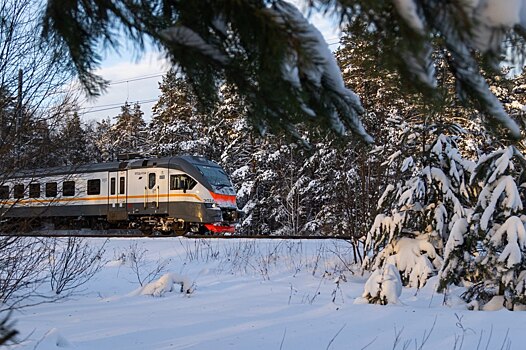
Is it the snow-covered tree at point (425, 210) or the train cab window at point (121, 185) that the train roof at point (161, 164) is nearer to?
the train cab window at point (121, 185)

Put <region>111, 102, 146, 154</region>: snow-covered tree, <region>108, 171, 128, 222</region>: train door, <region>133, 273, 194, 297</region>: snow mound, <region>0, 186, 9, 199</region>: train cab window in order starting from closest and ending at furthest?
<region>0, 186, 9, 199</region>: train cab window → <region>133, 273, 194, 297</region>: snow mound → <region>108, 171, 128, 222</region>: train door → <region>111, 102, 146, 154</region>: snow-covered tree

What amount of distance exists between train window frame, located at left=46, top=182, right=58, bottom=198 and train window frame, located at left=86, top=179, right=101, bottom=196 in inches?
550

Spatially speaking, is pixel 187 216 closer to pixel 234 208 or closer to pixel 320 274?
pixel 234 208

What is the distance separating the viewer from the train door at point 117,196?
63.9ft

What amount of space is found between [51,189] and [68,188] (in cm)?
83

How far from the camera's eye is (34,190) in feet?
21.2

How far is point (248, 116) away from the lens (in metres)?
2.06

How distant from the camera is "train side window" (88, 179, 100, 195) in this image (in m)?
20.2

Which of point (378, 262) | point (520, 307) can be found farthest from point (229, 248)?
point (520, 307)

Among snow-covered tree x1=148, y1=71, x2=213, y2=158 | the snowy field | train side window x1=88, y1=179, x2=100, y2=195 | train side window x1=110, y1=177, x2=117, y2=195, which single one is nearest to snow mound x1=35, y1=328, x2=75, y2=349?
the snowy field

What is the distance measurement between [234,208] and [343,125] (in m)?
17.2

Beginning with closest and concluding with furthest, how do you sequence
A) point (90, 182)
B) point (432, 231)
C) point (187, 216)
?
point (432, 231), point (187, 216), point (90, 182)

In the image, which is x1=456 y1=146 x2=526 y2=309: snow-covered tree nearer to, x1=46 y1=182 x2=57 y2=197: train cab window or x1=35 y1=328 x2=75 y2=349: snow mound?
x1=35 y1=328 x2=75 y2=349: snow mound

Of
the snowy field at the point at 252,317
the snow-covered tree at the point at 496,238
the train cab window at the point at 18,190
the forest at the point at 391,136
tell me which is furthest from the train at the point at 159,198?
the snow-covered tree at the point at 496,238
